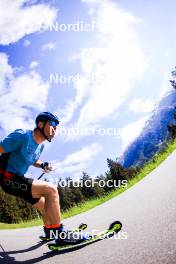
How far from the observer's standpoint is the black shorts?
4973 millimetres

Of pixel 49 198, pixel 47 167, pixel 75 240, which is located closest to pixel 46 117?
pixel 47 167

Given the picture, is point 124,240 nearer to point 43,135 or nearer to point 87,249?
point 87,249

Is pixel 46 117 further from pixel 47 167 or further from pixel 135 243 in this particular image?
pixel 135 243

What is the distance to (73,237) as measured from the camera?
4770 mm

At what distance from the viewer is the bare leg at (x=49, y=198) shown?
4.84 m

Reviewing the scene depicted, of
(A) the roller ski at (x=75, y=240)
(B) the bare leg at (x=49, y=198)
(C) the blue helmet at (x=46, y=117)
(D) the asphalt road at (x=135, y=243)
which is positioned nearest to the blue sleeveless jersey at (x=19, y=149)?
(C) the blue helmet at (x=46, y=117)

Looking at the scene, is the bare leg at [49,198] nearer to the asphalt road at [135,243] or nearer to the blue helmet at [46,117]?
the asphalt road at [135,243]

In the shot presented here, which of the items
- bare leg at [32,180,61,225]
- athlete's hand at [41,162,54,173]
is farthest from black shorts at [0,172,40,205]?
athlete's hand at [41,162,54,173]

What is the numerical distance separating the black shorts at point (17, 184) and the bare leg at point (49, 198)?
0.32 feet

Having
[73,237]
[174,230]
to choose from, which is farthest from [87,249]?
[174,230]

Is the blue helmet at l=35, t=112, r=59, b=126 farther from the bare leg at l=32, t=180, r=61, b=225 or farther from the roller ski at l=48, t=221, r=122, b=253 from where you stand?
the roller ski at l=48, t=221, r=122, b=253

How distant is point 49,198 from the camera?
16.1ft

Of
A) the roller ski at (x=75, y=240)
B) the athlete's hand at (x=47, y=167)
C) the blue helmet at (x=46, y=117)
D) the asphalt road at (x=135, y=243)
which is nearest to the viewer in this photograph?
the asphalt road at (x=135, y=243)

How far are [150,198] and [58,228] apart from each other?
2.11 metres
